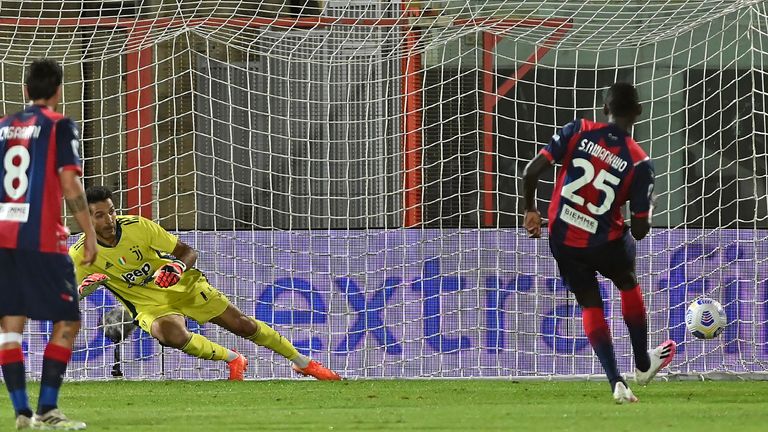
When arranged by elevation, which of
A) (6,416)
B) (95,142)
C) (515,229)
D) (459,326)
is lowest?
(6,416)

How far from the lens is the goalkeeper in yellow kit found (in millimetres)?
8734

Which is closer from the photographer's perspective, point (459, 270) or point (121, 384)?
point (121, 384)

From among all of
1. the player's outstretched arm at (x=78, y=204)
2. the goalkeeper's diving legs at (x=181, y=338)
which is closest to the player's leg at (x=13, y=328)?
the player's outstretched arm at (x=78, y=204)

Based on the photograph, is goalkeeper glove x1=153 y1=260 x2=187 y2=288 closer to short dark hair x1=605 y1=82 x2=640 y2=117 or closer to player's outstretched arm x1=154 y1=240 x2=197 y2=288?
player's outstretched arm x1=154 y1=240 x2=197 y2=288

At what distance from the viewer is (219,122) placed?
10.6m

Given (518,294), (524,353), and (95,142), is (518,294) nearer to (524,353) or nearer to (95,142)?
(524,353)

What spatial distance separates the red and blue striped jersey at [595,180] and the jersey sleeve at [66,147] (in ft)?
7.46

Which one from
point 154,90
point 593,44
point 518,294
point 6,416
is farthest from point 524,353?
point 6,416

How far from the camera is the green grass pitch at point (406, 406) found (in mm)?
5699

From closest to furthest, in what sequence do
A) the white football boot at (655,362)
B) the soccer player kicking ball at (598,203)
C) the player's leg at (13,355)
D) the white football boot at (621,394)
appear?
the player's leg at (13,355) < the white football boot at (621,394) < the soccer player kicking ball at (598,203) < the white football boot at (655,362)

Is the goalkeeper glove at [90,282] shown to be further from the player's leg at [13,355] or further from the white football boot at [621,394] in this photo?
the white football boot at [621,394]

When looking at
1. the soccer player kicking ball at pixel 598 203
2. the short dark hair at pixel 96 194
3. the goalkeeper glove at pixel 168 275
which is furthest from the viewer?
the short dark hair at pixel 96 194

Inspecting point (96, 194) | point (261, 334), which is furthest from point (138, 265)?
point (261, 334)

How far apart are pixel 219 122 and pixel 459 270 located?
2.08 meters
